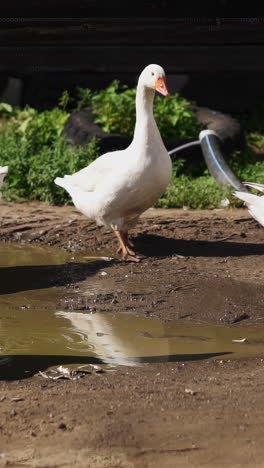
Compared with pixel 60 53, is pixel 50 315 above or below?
below

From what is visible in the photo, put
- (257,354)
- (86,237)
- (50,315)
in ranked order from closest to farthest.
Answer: (257,354), (50,315), (86,237)

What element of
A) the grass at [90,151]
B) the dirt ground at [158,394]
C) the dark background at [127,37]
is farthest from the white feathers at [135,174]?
the dark background at [127,37]

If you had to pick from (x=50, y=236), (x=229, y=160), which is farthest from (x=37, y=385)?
(x=229, y=160)

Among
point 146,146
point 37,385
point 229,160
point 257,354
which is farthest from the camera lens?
point 229,160

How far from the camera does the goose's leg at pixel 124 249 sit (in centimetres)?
732

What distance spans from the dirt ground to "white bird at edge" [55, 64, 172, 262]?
35 cm

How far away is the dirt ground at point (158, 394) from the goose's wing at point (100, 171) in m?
0.56

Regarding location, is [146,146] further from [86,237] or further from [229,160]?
[229,160]

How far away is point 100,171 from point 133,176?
0.49m

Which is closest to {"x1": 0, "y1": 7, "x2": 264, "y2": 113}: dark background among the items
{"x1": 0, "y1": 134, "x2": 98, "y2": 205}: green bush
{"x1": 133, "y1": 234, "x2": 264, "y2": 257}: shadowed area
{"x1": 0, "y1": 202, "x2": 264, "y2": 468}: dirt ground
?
{"x1": 0, "y1": 134, "x2": 98, "y2": 205}: green bush

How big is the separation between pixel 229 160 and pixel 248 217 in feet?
6.42

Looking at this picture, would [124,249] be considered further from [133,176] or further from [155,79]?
[155,79]

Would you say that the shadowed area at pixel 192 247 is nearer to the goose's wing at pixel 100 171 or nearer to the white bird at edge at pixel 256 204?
the white bird at edge at pixel 256 204

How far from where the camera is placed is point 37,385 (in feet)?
15.3
